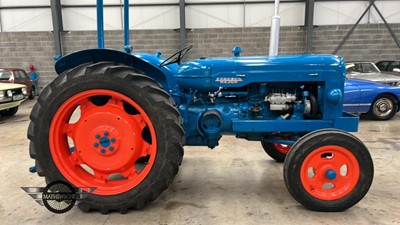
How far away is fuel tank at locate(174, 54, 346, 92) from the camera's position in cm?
269

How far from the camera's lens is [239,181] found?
3.23 metres

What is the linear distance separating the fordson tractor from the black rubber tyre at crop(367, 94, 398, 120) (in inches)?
172

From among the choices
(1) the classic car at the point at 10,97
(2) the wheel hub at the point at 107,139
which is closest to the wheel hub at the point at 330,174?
(2) the wheel hub at the point at 107,139

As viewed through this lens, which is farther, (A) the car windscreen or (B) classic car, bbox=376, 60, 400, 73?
(B) classic car, bbox=376, 60, 400, 73

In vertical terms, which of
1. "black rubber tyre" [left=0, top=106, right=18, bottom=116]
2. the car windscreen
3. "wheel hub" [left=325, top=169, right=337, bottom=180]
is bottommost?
"black rubber tyre" [left=0, top=106, right=18, bottom=116]

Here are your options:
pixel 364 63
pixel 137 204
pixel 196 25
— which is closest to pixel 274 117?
pixel 137 204

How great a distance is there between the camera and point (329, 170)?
247 centimetres

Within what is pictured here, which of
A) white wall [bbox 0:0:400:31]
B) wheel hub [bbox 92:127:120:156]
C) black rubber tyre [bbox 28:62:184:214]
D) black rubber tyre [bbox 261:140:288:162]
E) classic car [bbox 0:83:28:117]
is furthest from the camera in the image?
white wall [bbox 0:0:400:31]

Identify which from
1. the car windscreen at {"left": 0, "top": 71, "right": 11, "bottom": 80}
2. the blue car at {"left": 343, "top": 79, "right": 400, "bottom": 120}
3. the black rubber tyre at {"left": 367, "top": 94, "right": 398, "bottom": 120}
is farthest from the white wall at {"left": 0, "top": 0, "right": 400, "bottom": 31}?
the black rubber tyre at {"left": 367, "top": 94, "right": 398, "bottom": 120}

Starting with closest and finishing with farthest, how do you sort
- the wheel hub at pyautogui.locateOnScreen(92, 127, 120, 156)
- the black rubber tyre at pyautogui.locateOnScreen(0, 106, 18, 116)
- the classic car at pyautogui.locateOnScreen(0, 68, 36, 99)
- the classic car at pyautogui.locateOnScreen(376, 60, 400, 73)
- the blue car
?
the wheel hub at pyautogui.locateOnScreen(92, 127, 120, 156), the blue car, the black rubber tyre at pyautogui.locateOnScreen(0, 106, 18, 116), the classic car at pyautogui.locateOnScreen(0, 68, 36, 99), the classic car at pyautogui.locateOnScreen(376, 60, 400, 73)

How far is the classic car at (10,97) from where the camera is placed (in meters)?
7.04

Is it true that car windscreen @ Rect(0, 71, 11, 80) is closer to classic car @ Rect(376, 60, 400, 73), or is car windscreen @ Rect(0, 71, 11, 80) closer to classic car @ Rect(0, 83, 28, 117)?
classic car @ Rect(0, 83, 28, 117)

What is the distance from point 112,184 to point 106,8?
953cm

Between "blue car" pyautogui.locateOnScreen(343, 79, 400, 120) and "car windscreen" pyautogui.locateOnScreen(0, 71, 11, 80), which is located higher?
"car windscreen" pyautogui.locateOnScreen(0, 71, 11, 80)
